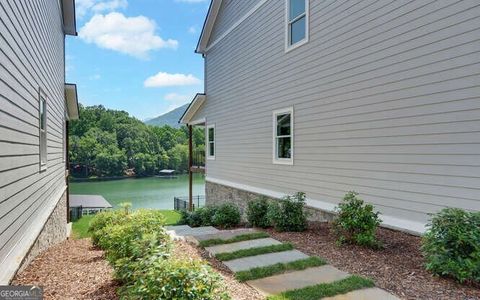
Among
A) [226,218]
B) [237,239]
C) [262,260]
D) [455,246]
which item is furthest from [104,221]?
[455,246]

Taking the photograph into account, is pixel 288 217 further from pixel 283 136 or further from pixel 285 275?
pixel 283 136

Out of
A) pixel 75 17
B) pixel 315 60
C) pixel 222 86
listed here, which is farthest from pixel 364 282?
pixel 75 17

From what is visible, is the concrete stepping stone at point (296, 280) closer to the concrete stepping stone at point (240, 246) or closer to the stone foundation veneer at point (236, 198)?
the concrete stepping stone at point (240, 246)

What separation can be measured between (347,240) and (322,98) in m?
3.34

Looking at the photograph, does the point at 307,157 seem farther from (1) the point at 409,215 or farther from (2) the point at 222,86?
(2) the point at 222,86

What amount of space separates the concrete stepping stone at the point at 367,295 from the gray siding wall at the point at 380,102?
208 cm

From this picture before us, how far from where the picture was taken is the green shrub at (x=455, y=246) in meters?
3.59

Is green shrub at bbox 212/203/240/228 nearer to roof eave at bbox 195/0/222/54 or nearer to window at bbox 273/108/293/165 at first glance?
window at bbox 273/108/293/165

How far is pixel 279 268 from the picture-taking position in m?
4.20

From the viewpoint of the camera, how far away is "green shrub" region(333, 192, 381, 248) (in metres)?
4.88

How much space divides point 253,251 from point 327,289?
1.51m

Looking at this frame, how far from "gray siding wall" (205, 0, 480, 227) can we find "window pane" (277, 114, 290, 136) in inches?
12.3

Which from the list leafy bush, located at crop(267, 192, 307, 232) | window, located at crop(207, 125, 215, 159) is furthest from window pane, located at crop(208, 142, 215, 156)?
leafy bush, located at crop(267, 192, 307, 232)

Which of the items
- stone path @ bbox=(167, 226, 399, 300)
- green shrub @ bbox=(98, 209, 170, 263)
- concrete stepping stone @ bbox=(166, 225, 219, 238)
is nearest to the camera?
stone path @ bbox=(167, 226, 399, 300)
